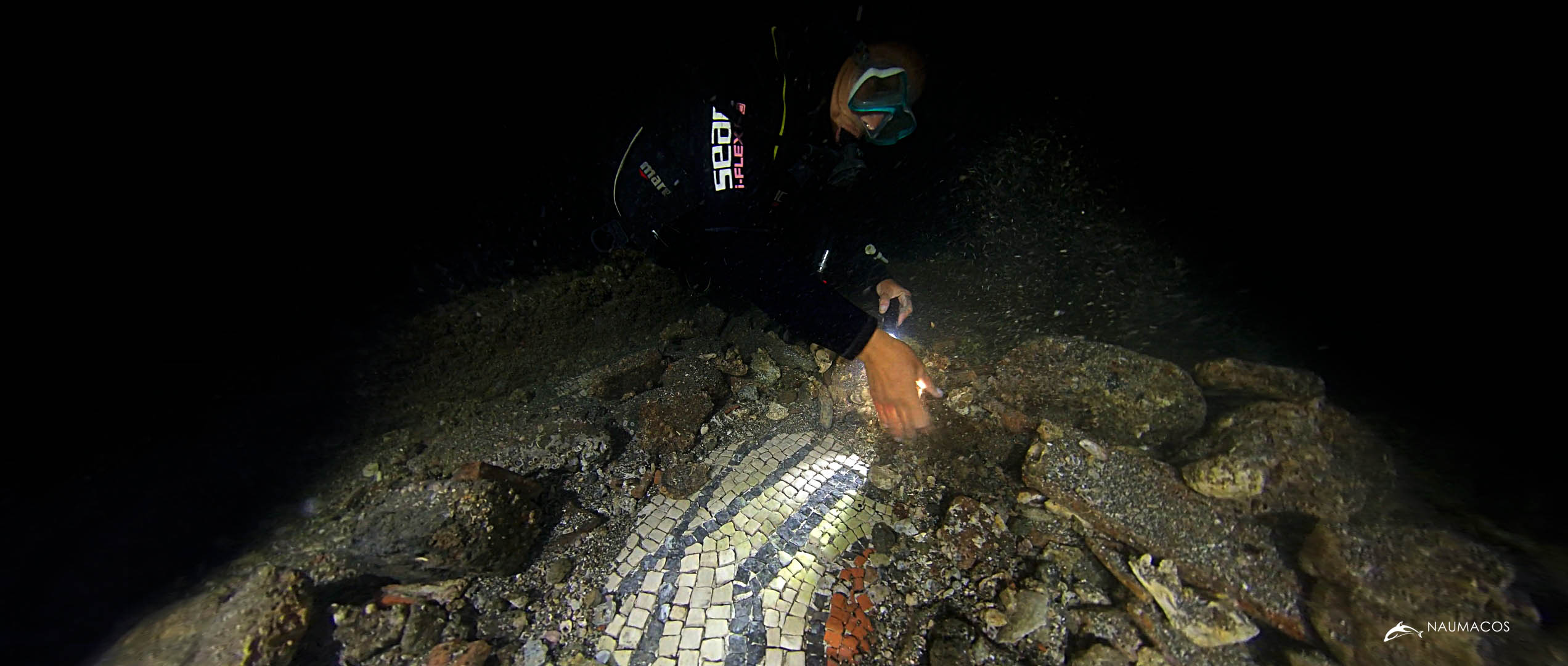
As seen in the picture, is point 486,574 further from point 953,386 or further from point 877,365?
point 953,386

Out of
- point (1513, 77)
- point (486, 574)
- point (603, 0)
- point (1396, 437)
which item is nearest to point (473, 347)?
point (486, 574)

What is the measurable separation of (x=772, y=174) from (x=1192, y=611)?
2528 mm

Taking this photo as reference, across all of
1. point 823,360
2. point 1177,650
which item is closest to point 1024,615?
point 1177,650

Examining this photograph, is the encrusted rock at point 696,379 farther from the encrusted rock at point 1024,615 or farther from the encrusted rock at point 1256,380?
the encrusted rock at point 1256,380

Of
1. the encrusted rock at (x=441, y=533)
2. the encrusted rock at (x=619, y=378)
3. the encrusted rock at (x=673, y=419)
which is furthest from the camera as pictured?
the encrusted rock at (x=619, y=378)

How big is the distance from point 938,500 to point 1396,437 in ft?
7.48

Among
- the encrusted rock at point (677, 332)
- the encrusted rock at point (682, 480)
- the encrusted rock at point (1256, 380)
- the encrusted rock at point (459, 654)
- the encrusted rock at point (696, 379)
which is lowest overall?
the encrusted rock at point (459, 654)

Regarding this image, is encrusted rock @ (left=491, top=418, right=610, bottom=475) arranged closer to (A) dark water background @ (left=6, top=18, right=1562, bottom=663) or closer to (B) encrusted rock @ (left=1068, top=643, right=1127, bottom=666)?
(A) dark water background @ (left=6, top=18, right=1562, bottom=663)

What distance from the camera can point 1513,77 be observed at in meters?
1.58

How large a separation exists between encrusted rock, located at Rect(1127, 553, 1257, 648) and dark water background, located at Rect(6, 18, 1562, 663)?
140 cm

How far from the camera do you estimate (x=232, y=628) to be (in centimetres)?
162

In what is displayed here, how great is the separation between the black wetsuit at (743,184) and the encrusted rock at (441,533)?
1.41 m

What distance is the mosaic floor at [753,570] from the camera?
173 cm

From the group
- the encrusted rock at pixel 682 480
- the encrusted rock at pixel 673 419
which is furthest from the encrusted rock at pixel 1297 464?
the encrusted rock at pixel 673 419
